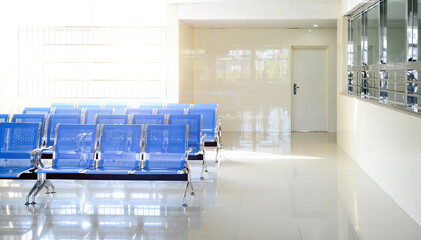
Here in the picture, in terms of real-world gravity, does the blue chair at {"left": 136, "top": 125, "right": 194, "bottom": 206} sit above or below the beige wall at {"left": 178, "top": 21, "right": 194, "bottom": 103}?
below

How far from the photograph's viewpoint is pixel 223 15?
42.4 feet

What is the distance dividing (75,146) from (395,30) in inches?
167

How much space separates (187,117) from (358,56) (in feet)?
13.4

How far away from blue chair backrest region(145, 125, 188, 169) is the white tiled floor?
0.43m

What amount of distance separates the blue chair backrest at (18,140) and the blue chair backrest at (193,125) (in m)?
1.97

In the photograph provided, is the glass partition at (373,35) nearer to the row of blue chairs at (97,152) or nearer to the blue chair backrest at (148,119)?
the blue chair backrest at (148,119)

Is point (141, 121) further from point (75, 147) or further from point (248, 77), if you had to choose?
point (248, 77)

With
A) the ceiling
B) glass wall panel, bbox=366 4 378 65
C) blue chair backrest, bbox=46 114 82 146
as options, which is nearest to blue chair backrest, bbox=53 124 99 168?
blue chair backrest, bbox=46 114 82 146

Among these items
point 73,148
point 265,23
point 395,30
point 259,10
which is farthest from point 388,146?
point 265,23

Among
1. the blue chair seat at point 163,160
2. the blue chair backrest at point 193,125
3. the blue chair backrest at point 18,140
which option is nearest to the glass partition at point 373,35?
the blue chair backrest at point 193,125

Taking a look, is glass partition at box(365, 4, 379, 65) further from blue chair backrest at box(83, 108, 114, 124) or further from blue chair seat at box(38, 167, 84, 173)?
blue chair seat at box(38, 167, 84, 173)

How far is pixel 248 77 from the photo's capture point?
1545cm

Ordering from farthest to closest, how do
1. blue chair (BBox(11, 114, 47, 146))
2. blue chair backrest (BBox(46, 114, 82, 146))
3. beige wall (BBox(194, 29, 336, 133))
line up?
beige wall (BBox(194, 29, 336, 133)) < blue chair backrest (BBox(46, 114, 82, 146)) < blue chair (BBox(11, 114, 47, 146))

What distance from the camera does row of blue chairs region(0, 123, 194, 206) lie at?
6570 mm
